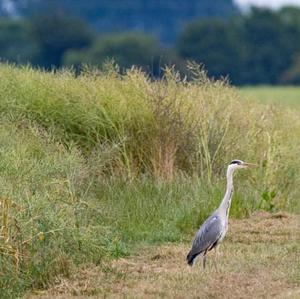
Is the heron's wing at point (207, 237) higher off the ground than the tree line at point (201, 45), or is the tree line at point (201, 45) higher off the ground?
the heron's wing at point (207, 237)

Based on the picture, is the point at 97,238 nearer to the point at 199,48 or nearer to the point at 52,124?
the point at 52,124

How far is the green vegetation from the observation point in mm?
14961

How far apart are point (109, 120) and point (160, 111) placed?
2.11 feet

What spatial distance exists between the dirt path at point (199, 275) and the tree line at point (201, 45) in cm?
4978

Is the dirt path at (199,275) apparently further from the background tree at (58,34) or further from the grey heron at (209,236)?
the background tree at (58,34)

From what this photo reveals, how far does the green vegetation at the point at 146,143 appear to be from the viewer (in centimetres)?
1496

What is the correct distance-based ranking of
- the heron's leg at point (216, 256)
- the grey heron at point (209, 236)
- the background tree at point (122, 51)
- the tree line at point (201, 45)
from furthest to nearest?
the tree line at point (201, 45), the background tree at point (122, 51), the heron's leg at point (216, 256), the grey heron at point (209, 236)

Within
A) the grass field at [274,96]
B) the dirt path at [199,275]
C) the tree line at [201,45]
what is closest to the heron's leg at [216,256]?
the dirt path at [199,275]

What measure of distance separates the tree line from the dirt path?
4978 cm

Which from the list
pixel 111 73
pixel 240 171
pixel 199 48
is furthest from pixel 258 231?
pixel 199 48

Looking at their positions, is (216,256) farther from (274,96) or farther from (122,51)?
(122,51)

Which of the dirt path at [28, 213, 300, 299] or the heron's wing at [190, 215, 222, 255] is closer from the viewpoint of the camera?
the dirt path at [28, 213, 300, 299]

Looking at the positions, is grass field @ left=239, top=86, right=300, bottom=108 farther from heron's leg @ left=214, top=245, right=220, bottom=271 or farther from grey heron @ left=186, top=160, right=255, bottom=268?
grey heron @ left=186, top=160, right=255, bottom=268

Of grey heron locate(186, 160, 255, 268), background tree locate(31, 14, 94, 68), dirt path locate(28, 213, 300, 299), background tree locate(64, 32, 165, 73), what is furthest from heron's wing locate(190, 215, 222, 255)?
background tree locate(31, 14, 94, 68)
